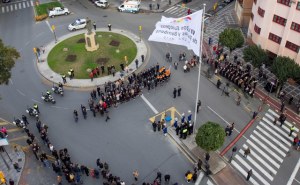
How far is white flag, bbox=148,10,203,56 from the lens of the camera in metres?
29.8

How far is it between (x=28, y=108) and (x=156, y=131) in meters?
16.1

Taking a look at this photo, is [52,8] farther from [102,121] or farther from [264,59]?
[264,59]

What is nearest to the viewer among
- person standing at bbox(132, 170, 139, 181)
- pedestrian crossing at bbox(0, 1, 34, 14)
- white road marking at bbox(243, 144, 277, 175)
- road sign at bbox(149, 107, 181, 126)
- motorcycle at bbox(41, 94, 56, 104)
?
person standing at bbox(132, 170, 139, 181)

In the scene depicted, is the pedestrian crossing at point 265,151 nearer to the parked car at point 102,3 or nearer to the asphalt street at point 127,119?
the asphalt street at point 127,119

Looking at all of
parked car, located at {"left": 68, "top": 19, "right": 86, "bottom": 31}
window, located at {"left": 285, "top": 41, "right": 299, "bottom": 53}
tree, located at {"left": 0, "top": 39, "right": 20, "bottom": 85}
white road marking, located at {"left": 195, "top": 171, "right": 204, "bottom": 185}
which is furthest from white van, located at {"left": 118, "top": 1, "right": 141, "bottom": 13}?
white road marking, located at {"left": 195, "top": 171, "right": 204, "bottom": 185}

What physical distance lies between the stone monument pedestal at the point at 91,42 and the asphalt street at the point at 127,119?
27.9ft

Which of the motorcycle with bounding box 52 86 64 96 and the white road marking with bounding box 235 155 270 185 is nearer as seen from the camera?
the white road marking with bounding box 235 155 270 185

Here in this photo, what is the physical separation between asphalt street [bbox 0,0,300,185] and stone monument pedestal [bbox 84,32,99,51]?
8512 millimetres

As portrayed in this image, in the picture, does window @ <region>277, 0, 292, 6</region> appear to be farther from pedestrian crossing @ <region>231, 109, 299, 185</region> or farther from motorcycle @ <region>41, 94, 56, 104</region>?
motorcycle @ <region>41, 94, 56, 104</region>

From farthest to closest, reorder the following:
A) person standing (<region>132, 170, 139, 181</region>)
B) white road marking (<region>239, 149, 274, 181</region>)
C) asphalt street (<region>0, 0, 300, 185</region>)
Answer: asphalt street (<region>0, 0, 300, 185</region>), white road marking (<region>239, 149, 274, 181</region>), person standing (<region>132, 170, 139, 181</region>)

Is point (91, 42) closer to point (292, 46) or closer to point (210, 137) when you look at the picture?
point (210, 137)

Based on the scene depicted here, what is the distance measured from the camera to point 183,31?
101 feet

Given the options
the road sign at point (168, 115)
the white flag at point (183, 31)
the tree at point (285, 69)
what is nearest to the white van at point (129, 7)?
the road sign at point (168, 115)

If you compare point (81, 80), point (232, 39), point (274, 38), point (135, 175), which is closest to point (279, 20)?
point (274, 38)
